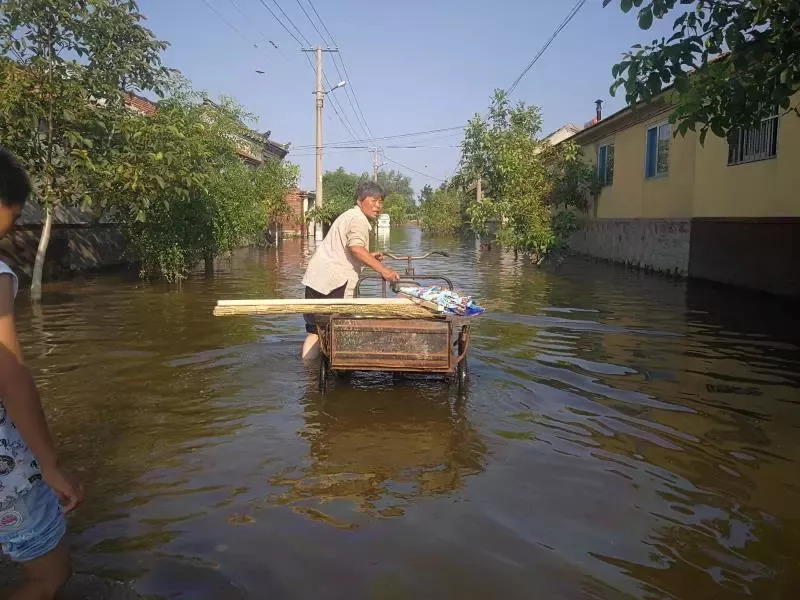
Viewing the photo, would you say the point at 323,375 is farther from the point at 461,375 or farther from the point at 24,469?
the point at 24,469

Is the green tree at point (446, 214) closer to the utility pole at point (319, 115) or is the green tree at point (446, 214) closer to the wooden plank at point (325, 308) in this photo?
the utility pole at point (319, 115)

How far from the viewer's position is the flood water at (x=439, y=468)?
290 centimetres

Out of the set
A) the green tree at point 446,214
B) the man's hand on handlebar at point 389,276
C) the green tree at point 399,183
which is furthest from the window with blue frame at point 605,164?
the green tree at point 399,183

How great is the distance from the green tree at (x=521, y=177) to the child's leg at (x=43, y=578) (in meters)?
16.4

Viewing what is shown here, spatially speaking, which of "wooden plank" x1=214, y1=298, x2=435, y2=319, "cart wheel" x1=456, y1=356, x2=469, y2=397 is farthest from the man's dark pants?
"cart wheel" x1=456, y1=356, x2=469, y2=397

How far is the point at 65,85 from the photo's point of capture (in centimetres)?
1008

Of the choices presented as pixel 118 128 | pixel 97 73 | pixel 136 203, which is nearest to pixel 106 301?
pixel 136 203

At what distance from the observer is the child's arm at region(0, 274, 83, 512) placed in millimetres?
1865

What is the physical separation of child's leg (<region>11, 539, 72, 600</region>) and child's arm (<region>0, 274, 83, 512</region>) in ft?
0.84

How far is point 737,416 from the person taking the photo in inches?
201

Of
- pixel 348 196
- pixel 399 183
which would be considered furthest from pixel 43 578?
pixel 399 183

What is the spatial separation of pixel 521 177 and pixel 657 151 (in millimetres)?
3481

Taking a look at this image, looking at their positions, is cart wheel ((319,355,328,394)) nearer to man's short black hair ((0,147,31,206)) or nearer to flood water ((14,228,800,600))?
flood water ((14,228,800,600))

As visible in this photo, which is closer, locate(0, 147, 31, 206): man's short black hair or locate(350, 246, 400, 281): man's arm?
locate(0, 147, 31, 206): man's short black hair
